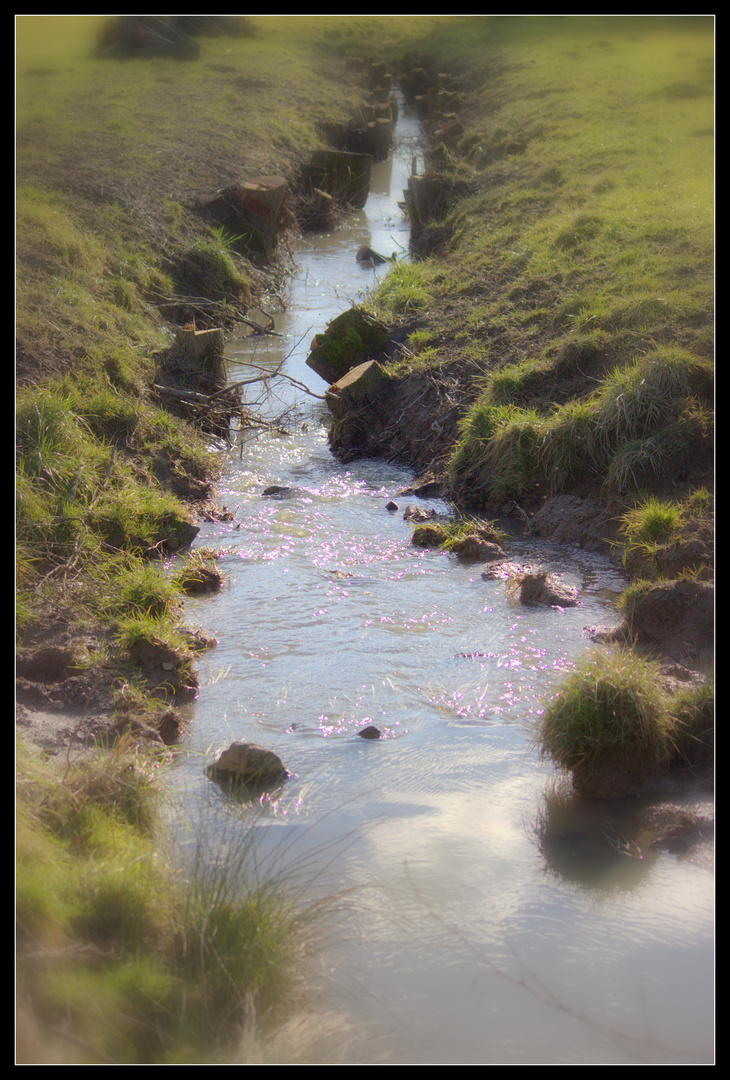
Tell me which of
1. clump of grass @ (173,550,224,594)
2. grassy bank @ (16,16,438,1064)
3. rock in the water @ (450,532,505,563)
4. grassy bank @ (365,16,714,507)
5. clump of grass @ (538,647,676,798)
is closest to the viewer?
grassy bank @ (16,16,438,1064)

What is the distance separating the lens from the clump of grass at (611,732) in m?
3.60

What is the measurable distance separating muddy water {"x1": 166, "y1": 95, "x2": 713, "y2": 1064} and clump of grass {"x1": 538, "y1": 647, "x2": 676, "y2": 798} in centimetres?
14

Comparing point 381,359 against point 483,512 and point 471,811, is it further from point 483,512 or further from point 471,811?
point 471,811

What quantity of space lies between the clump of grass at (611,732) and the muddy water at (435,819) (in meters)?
0.14

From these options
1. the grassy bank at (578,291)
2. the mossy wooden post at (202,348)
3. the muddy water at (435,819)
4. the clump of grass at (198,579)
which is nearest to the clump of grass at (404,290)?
the grassy bank at (578,291)

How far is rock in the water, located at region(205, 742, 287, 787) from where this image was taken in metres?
3.68

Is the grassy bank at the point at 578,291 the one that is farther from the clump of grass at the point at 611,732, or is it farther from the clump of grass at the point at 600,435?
the clump of grass at the point at 611,732

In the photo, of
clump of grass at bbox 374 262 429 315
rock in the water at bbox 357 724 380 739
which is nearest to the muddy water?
rock in the water at bbox 357 724 380 739

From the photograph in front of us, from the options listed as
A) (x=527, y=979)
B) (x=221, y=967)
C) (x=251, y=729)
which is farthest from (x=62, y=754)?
(x=527, y=979)

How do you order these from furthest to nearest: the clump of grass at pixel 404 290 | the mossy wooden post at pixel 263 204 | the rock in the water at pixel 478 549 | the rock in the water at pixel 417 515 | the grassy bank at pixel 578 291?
the mossy wooden post at pixel 263 204 → the clump of grass at pixel 404 290 → the rock in the water at pixel 417 515 → the grassy bank at pixel 578 291 → the rock in the water at pixel 478 549

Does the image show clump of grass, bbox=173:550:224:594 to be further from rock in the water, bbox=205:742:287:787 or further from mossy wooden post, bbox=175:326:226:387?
mossy wooden post, bbox=175:326:226:387

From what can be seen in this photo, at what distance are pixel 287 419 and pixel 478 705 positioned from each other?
4771mm

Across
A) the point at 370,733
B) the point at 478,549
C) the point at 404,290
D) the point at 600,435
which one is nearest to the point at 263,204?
the point at 404,290

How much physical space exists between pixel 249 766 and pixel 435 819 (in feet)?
2.80
